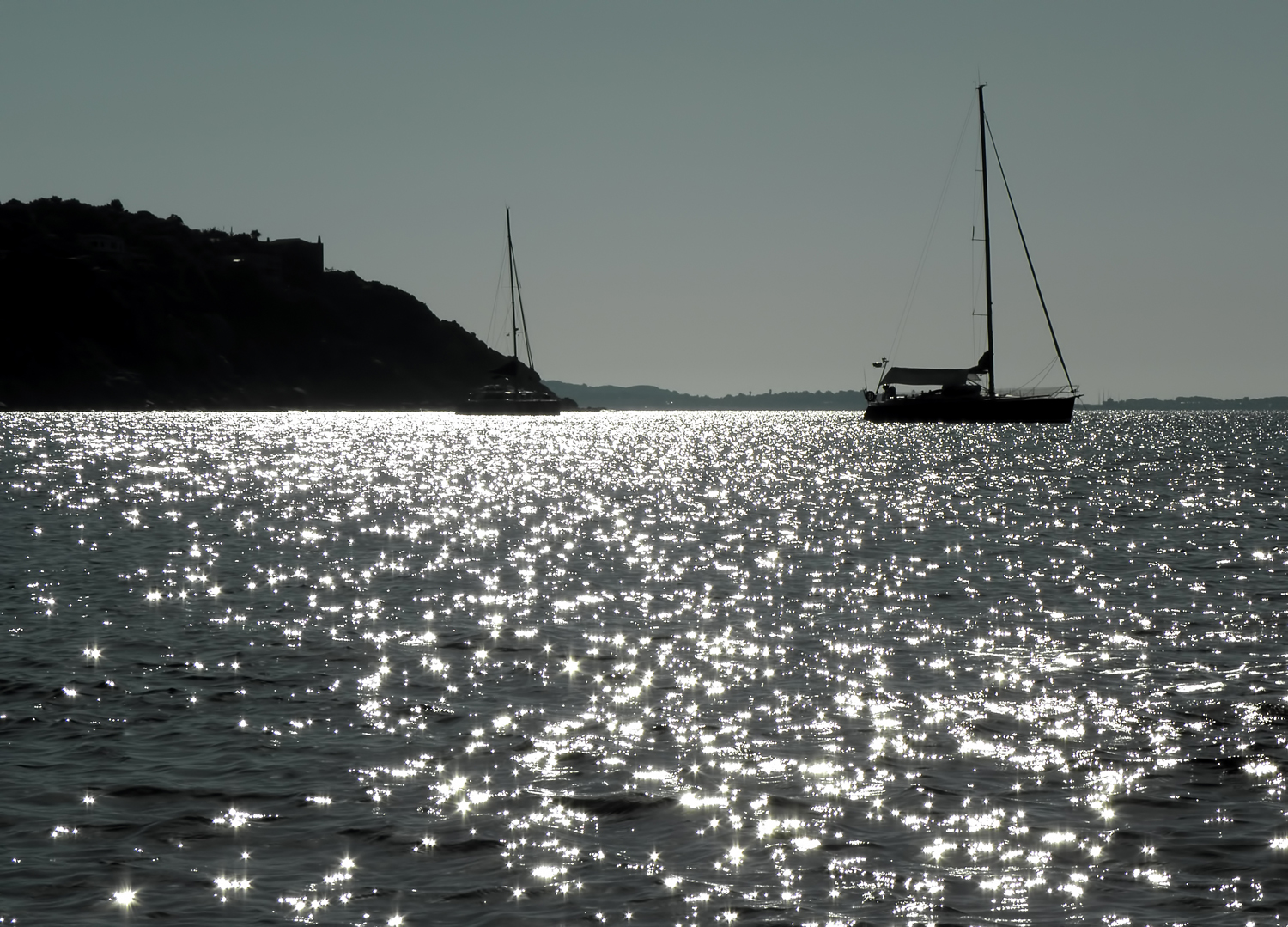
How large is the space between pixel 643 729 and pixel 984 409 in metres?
110

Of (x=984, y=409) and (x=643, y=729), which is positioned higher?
(x=984, y=409)

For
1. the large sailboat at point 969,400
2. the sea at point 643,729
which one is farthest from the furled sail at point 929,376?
the sea at point 643,729

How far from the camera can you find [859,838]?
10602 mm

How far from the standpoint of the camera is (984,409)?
119 meters

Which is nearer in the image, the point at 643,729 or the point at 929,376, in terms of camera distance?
the point at 643,729

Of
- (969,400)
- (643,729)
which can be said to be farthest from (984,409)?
(643,729)

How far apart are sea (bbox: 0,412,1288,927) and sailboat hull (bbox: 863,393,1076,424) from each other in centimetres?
8402

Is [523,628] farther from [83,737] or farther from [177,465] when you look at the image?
[177,465]

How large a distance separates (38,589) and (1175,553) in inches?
1019

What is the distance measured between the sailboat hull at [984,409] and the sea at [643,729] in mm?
84015

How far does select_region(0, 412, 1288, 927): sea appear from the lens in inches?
376

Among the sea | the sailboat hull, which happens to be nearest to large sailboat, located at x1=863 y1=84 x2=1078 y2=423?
the sailboat hull

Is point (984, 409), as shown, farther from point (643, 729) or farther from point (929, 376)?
point (643, 729)

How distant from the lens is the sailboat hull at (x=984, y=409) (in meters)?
120
